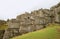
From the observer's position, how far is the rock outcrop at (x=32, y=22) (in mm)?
43750

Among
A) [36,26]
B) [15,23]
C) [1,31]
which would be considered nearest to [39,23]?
[36,26]

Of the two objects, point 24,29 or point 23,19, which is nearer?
point 24,29

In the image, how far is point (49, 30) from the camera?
3444 centimetres

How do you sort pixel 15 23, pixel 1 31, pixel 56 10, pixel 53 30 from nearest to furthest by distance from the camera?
pixel 53 30 < pixel 56 10 < pixel 15 23 < pixel 1 31

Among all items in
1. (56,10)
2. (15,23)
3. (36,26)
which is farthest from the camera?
(15,23)

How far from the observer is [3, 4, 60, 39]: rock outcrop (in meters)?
43.8

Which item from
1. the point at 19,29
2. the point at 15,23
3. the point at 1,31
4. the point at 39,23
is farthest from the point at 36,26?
the point at 1,31

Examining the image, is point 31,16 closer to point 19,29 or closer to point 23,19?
point 23,19

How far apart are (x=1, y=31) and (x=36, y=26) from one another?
45.4ft

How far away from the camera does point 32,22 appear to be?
1800 inches

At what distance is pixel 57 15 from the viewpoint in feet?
145

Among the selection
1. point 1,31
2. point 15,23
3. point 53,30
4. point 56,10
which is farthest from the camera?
point 1,31

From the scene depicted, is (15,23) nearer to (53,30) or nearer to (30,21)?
(30,21)

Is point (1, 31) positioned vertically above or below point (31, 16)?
below
